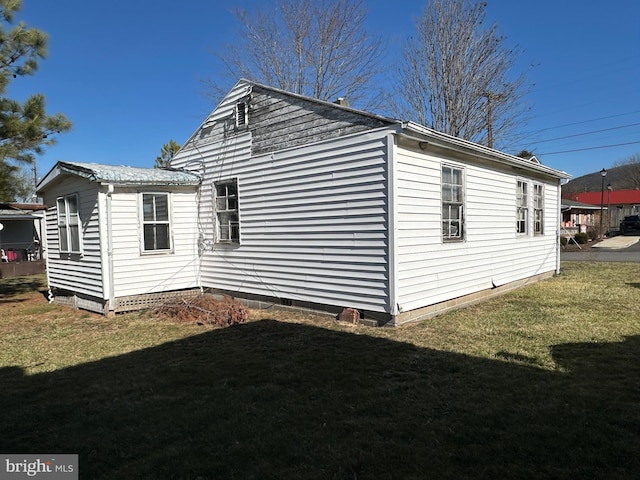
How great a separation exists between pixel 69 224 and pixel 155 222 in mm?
2109

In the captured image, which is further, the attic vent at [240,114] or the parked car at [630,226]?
the parked car at [630,226]

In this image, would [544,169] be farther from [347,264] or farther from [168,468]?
[168,468]

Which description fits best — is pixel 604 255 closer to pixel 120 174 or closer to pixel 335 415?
pixel 120 174

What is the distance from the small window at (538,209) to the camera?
1133cm

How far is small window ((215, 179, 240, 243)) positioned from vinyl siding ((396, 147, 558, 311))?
153 inches

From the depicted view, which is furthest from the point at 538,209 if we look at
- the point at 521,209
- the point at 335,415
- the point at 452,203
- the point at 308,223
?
the point at 335,415

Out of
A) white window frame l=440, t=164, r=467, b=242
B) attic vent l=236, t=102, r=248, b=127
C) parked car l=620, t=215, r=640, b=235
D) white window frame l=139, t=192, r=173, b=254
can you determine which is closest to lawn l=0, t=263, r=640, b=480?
white window frame l=440, t=164, r=467, b=242

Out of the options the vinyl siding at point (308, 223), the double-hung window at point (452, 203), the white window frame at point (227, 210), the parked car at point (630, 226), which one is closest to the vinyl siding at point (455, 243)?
the double-hung window at point (452, 203)

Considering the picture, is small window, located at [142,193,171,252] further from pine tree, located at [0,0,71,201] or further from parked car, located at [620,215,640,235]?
parked car, located at [620,215,640,235]

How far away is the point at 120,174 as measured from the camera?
27.5 ft

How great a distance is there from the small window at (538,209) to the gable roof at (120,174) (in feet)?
27.8


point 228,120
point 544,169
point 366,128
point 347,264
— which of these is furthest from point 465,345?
point 544,169

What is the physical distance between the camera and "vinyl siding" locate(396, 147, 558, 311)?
6699 millimetres

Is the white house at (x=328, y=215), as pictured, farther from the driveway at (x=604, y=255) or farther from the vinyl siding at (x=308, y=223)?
the driveway at (x=604, y=255)
